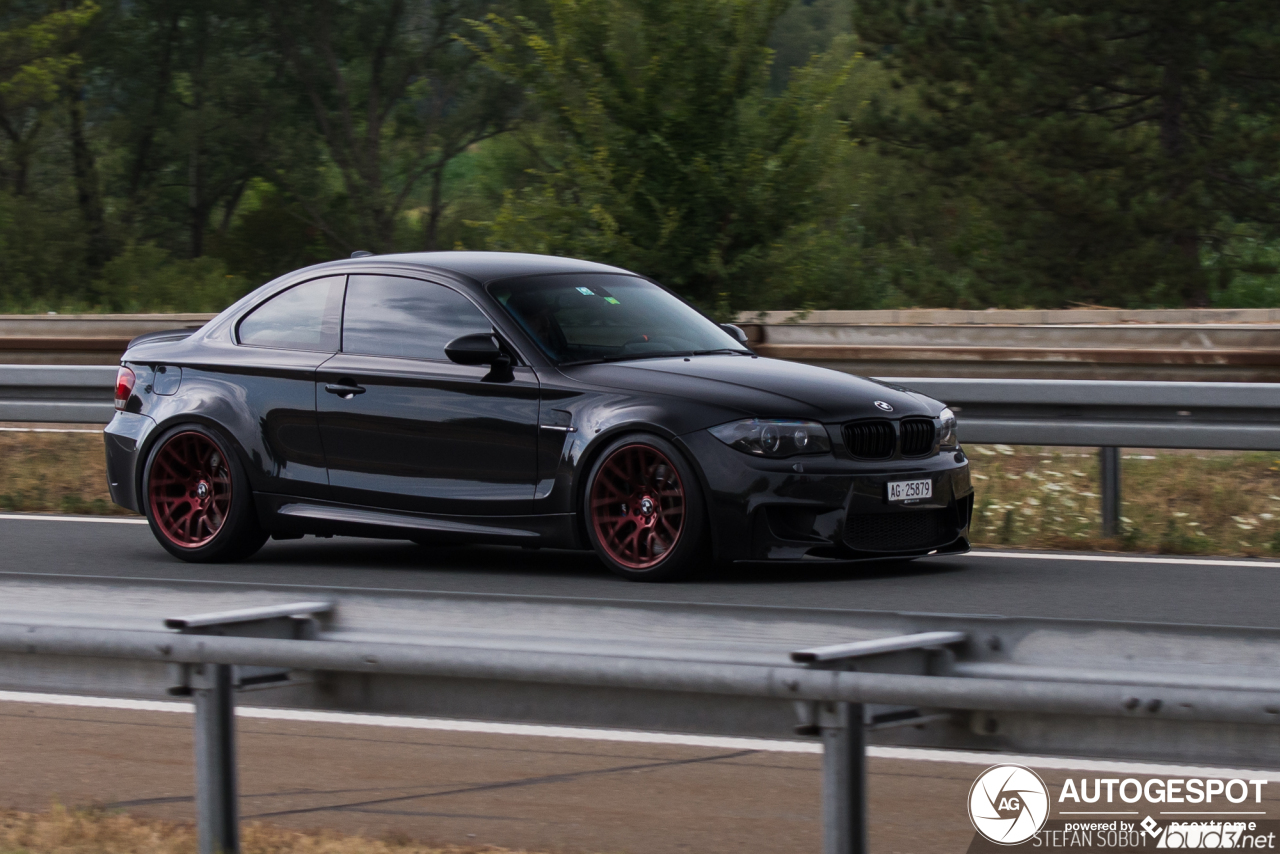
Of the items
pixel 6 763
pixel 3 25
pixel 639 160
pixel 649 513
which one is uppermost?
pixel 3 25

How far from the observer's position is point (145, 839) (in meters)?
4.95

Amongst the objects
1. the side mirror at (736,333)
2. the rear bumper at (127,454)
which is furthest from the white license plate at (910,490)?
the rear bumper at (127,454)

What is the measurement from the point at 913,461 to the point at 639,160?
35.3 feet

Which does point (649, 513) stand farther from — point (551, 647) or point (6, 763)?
point (551, 647)

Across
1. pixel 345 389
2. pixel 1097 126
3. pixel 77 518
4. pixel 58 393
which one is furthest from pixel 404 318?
pixel 1097 126

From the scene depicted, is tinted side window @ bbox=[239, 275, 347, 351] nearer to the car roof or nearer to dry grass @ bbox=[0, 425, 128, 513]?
the car roof

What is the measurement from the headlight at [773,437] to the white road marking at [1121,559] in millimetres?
1881

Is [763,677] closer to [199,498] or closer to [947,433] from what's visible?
[947,433]

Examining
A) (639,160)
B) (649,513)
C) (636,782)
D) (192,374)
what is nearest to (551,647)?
(636,782)

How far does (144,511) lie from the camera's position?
9.73 m

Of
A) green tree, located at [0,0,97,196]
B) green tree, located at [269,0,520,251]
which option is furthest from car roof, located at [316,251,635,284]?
green tree, located at [269,0,520,251]

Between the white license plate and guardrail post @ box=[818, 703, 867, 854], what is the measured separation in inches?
188

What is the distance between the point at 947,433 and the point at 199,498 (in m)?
3.86

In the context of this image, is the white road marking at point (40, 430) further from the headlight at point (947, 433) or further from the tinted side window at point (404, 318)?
the headlight at point (947, 433)
